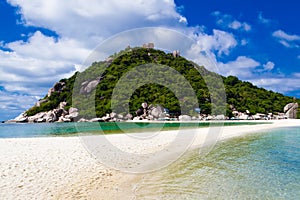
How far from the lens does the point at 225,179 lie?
332 inches

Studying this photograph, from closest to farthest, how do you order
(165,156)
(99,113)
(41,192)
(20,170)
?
(41,192) → (20,170) → (165,156) → (99,113)

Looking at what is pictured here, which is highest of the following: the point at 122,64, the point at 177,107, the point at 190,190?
the point at 122,64

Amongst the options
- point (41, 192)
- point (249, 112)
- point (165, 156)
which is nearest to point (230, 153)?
point (165, 156)

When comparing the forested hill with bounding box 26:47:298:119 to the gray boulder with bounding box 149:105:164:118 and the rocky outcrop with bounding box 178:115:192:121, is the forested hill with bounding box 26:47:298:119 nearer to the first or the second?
the gray boulder with bounding box 149:105:164:118

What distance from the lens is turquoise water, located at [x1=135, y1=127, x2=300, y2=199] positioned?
7020mm

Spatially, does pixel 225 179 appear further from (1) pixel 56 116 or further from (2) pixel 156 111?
(1) pixel 56 116

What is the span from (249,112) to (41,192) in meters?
83.4

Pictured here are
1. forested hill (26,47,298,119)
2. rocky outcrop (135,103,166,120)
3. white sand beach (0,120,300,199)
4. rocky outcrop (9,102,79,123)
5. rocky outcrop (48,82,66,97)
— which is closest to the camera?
white sand beach (0,120,300,199)

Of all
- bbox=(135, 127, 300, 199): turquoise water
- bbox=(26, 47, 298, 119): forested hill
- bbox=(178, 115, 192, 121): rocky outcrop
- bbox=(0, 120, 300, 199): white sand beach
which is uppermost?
bbox=(26, 47, 298, 119): forested hill

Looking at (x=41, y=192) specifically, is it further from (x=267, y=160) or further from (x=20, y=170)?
(x=267, y=160)

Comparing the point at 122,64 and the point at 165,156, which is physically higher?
the point at 122,64

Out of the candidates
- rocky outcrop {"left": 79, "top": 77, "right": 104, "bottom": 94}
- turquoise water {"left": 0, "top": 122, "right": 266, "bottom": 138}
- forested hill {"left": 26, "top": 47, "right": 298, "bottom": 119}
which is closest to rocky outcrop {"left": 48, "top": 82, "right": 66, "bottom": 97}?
forested hill {"left": 26, "top": 47, "right": 298, "bottom": 119}

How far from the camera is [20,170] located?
341 inches

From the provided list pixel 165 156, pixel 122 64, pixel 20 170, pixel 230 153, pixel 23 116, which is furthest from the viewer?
pixel 23 116
